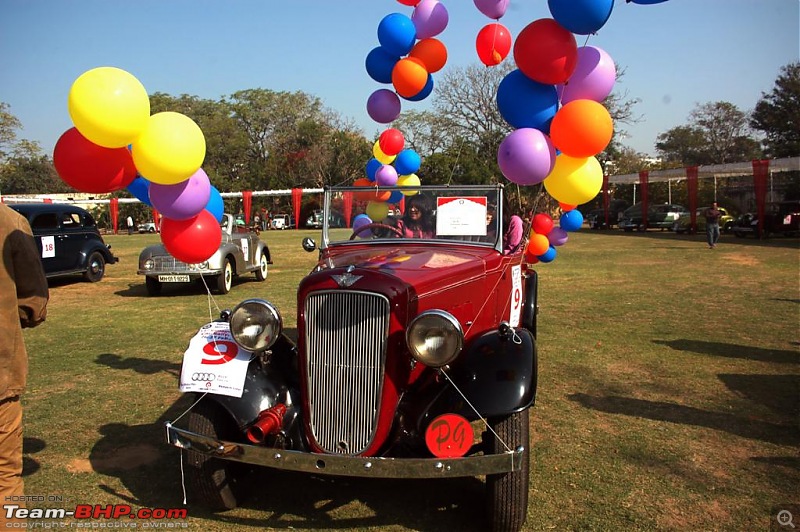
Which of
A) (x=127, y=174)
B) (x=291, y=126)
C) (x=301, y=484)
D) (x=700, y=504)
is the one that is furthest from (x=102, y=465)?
(x=291, y=126)

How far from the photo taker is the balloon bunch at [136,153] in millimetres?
2910

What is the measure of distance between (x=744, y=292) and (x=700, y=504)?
27.3 feet

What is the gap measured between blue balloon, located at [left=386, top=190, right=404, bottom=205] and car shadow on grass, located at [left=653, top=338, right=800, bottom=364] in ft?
12.9

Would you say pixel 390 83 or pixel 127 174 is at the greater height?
pixel 390 83

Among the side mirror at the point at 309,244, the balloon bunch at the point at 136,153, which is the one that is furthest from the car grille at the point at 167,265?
the balloon bunch at the point at 136,153

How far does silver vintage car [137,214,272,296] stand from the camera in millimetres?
10984

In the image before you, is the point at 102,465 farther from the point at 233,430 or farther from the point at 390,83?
the point at 390,83

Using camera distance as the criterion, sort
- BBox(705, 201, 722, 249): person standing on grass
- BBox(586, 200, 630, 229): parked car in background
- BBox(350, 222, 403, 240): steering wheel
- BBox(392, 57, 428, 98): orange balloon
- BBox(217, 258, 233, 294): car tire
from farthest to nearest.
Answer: BBox(586, 200, 630, 229): parked car in background, BBox(705, 201, 722, 249): person standing on grass, BBox(217, 258, 233, 294): car tire, BBox(392, 57, 428, 98): orange balloon, BBox(350, 222, 403, 240): steering wheel

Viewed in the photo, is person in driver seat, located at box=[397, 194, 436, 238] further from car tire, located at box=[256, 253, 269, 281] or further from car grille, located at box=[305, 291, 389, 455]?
car tire, located at box=[256, 253, 269, 281]

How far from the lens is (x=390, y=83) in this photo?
274 inches

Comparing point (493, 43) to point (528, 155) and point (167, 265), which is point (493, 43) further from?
point (167, 265)

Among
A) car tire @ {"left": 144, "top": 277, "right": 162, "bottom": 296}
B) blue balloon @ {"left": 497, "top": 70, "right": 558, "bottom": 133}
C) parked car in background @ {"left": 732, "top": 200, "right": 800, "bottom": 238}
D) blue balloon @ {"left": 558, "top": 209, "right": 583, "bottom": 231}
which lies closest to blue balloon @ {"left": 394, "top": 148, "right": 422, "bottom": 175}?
blue balloon @ {"left": 558, "top": 209, "right": 583, "bottom": 231}

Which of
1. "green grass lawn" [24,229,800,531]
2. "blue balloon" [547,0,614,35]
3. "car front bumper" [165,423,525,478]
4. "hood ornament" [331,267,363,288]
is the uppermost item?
"blue balloon" [547,0,614,35]

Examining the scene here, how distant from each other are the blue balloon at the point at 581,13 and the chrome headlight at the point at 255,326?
2788 mm
